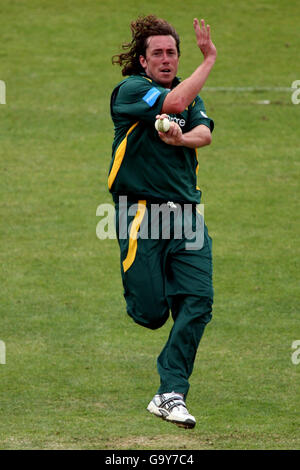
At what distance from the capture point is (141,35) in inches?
310

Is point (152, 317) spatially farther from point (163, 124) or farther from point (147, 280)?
point (163, 124)

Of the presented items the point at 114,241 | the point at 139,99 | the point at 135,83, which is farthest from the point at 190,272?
the point at 114,241

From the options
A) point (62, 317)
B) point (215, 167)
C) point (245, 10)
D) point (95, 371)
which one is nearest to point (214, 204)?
point (215, 167)

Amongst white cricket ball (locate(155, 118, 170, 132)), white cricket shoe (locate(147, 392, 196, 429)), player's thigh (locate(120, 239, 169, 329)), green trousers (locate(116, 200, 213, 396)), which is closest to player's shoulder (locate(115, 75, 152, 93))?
white cricket ball (locate(155, 118, 170, 132))

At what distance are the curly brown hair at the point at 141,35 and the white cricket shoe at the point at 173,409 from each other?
2.49 m

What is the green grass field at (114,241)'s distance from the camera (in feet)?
32.4

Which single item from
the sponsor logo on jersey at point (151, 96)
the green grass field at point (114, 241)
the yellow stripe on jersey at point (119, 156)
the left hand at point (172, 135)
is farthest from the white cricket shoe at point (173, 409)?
the sponsor logo on jersey at point (151, 96)

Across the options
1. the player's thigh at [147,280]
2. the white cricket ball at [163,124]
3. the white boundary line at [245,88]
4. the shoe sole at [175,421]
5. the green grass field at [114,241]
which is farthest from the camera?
the white boundary line at [245,88]

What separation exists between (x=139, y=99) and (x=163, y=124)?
48 cm

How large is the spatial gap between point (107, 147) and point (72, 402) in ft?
30.7

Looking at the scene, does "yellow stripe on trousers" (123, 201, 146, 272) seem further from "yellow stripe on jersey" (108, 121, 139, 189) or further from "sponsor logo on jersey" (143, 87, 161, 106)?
"sponsor logo on jersey" (143, 87, 161, 106)

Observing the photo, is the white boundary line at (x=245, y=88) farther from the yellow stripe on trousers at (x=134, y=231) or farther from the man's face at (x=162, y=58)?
the yellow stripe on trousers at (x=134, y=231)

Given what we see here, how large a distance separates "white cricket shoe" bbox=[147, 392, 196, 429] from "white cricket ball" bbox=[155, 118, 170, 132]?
1970 millimetres

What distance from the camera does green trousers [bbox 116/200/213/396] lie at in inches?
308
